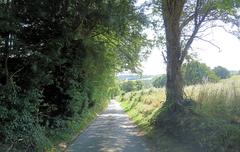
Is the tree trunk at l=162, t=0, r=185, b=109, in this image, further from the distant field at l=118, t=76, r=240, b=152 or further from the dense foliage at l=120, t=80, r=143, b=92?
the dense foliage at l=120, t=80, r=143, b=92

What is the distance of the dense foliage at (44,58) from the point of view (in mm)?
12945

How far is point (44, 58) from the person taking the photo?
14047 mm

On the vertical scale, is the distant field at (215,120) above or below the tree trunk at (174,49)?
below

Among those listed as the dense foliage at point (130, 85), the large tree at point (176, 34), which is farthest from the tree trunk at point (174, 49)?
the dense foliage at point (130, 85)

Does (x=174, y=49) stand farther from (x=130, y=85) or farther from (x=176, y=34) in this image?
(x=130, y=85)

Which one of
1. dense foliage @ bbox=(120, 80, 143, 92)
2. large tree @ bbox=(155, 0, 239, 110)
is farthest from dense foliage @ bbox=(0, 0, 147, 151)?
dense foliage @ bbox=(120, 80, 143, 92)

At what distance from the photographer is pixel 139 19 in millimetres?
18984

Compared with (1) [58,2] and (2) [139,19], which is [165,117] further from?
(1) [58,2]

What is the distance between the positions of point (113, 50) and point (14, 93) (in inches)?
635

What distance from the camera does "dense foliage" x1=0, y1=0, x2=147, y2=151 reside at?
42.5 ft

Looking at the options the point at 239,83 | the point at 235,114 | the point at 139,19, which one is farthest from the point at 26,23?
the point at 239,83

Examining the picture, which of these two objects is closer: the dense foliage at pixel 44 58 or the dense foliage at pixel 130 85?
the dense foliage at pixel 44 58

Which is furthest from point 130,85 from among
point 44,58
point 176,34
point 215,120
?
point 44,58

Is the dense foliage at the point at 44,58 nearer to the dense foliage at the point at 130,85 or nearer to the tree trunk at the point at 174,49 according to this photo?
the tree trunk at the point at 174,49
